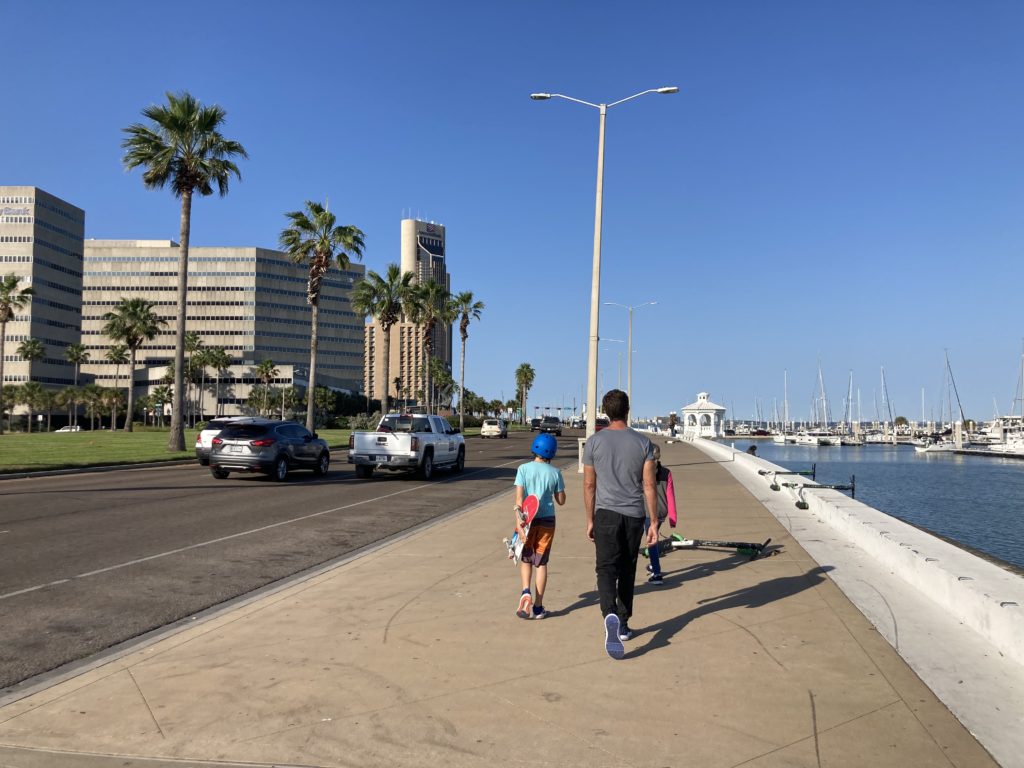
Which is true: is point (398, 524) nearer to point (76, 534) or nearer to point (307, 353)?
point (76, 534)

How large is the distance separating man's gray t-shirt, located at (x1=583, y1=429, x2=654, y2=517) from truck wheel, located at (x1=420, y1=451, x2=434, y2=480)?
56.4 feet

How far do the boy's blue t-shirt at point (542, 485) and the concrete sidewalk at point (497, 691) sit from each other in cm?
95

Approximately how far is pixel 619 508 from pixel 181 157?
33851 mm

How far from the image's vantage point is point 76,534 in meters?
12.1

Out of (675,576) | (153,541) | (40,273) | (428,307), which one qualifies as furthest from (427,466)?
(40,273)

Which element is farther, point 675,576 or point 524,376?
point 524,376

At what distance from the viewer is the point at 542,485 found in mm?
7035

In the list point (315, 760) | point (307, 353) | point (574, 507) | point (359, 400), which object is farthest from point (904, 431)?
point (315, 760)

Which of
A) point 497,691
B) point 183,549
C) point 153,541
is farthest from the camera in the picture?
point 153,541

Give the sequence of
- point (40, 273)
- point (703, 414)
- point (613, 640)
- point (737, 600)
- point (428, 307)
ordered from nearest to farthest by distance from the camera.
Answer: point (613, 640), point (737, 600), point (428, 307), point (703, 414), point (40, 273)

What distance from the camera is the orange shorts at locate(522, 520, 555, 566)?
22.9 ft

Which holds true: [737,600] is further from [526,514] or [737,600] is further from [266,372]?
[266,372]

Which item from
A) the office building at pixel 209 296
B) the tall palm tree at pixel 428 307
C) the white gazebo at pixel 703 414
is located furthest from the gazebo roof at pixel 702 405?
the office building at pixel 209 296

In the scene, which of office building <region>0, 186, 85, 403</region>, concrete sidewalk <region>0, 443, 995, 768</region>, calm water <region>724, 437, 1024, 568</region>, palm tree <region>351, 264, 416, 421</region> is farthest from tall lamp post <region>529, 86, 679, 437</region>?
office building <region>0, 186, 85, 403</region>
